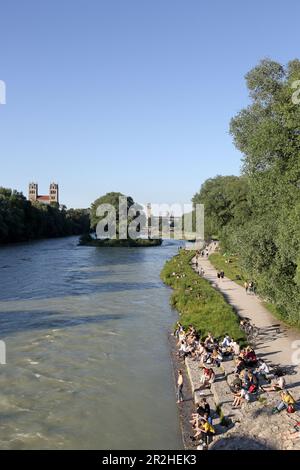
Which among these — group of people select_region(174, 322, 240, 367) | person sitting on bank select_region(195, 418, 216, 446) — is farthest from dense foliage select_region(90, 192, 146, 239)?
person sitting on bank select_region(195, 418, 216, 446)

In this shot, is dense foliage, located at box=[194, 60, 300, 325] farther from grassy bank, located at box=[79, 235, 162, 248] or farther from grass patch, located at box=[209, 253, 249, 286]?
grassy bank, located at box=[79, 235, 162, 248]

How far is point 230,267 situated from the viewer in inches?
2650

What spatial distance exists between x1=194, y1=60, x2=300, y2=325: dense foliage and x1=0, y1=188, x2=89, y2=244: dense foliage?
86.0 meters

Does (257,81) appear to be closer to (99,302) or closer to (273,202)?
(273,202)

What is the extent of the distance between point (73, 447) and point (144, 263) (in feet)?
205

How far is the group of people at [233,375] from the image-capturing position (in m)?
18.5

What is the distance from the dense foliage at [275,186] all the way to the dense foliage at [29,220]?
86.0 metres

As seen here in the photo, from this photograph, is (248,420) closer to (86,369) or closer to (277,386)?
(277,386)

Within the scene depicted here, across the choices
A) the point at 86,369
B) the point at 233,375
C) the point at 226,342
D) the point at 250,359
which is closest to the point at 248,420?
the point at 233,375

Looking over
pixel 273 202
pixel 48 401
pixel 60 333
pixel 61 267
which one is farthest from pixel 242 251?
pixel 61 267

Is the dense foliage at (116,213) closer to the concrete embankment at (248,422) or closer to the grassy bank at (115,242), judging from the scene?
the grassy bank at (115,242)

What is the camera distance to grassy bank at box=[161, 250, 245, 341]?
103 feet

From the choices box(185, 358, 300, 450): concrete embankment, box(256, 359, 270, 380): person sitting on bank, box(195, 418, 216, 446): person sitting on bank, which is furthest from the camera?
box(256, 359, 270, 380): person sitting on bank

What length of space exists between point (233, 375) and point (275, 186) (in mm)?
12330
